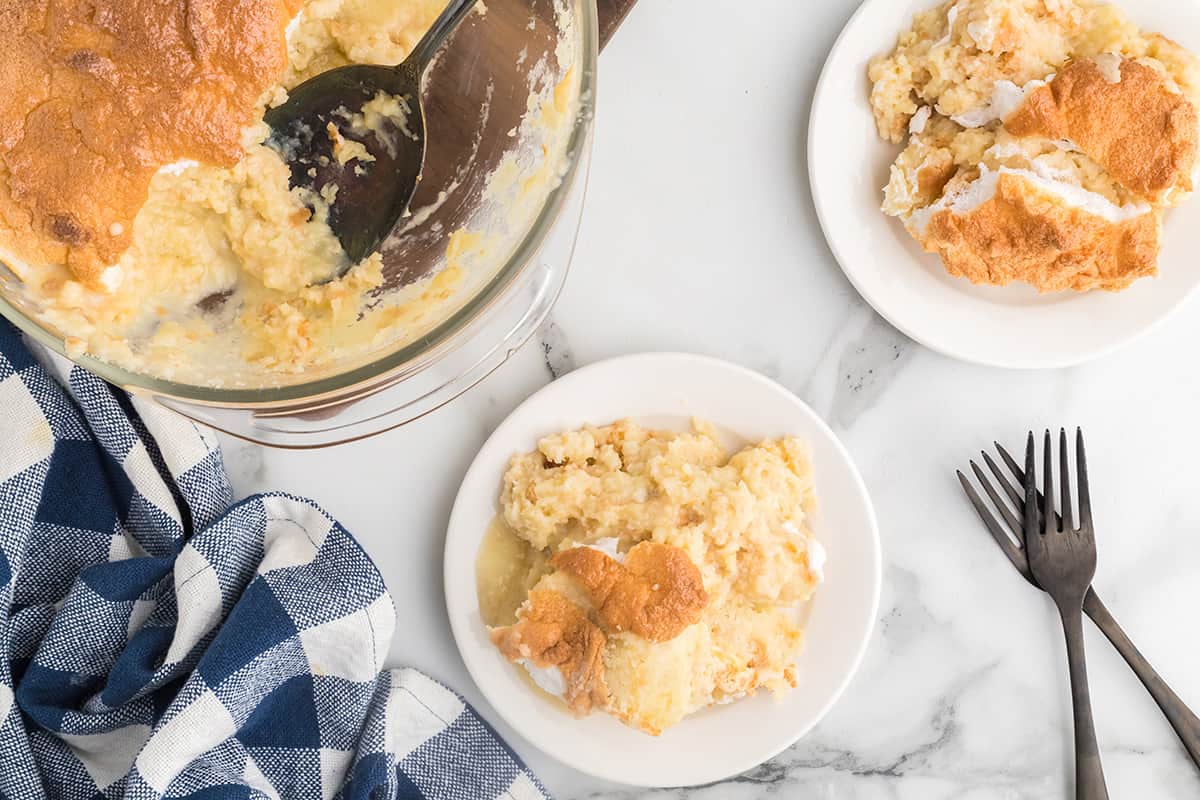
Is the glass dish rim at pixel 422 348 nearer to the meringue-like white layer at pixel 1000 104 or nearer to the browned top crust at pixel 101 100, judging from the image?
the browned top crust at pixel 101 100

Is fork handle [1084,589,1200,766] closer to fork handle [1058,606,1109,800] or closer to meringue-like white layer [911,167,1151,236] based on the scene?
fork handle [1058,606,1109,800]

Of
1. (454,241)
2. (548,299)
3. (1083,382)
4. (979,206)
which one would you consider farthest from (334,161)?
(1083,382)

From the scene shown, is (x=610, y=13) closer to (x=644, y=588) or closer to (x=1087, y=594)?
(x=644, y=588)

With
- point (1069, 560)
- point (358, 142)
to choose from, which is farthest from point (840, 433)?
point (358, 142)

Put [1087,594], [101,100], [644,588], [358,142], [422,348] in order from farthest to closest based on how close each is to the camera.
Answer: [1087,594], [644,588], [358,142], [422,348], [101,100]

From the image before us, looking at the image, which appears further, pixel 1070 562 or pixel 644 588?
pixel 1070 562

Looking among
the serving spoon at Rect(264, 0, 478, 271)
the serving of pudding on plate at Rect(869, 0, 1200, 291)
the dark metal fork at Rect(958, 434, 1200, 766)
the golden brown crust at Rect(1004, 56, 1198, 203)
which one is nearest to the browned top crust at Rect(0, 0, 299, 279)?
the serving spoon at Rect(264, 0, 478, 271)

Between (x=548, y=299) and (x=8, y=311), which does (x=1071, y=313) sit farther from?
(x=8, y=311)
